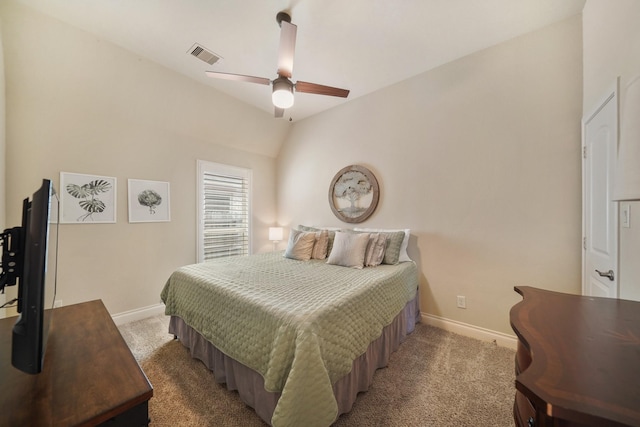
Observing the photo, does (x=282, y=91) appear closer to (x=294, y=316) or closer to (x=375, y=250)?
(x=294, y=316)

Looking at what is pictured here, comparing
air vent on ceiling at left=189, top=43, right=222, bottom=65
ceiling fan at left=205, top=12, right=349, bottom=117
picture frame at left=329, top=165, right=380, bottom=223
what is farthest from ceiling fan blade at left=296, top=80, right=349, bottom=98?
picture frame at left=329, top=165, right=380, bottom=223

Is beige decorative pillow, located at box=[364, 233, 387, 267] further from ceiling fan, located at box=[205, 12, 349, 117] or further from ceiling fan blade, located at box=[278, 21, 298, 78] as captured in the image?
ceiling fan blade, located at box=[278, 21, 298, 78]

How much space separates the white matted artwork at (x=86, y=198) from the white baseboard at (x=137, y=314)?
113 cm

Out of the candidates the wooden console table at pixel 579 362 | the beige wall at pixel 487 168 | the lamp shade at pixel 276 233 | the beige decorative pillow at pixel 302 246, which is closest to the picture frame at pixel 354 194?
the beige wall at pixel 487 168

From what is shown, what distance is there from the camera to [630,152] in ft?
2.22

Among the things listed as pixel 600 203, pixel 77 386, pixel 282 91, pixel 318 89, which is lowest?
pixel 77 386

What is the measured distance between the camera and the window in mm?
3557

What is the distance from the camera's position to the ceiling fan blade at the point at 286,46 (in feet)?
5.36

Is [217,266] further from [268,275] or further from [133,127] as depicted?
[133,127]

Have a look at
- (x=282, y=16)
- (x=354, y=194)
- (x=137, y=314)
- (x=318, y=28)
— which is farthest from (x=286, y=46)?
(x=137, y=314)

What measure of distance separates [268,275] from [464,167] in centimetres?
235

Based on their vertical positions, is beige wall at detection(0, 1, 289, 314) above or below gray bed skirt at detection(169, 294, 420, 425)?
above

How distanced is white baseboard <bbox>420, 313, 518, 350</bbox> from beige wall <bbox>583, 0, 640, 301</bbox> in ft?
4.19

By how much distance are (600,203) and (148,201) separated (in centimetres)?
442
